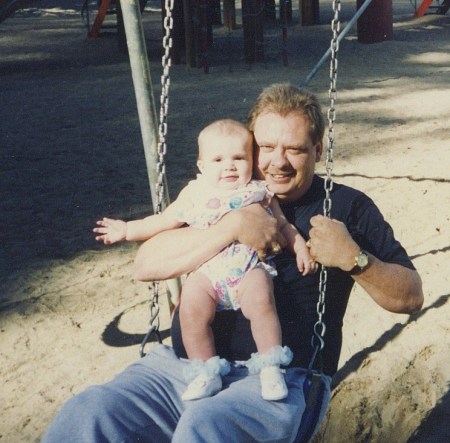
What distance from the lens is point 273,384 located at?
2086mm

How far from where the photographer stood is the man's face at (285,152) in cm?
239

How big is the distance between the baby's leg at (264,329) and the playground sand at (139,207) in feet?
3.95

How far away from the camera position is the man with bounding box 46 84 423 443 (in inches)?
80.0

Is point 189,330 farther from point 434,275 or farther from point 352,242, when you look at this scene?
point 434,275

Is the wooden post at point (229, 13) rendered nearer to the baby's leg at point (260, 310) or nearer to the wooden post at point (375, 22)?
the wooden post at point (375, 22)

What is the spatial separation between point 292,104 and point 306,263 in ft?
1.69

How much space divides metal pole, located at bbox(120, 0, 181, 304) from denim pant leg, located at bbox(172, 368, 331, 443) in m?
0.95

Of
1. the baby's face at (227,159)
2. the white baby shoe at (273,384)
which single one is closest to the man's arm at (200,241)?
the baby's face at (227,159)

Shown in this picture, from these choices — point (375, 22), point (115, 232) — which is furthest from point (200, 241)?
point (375, 22)

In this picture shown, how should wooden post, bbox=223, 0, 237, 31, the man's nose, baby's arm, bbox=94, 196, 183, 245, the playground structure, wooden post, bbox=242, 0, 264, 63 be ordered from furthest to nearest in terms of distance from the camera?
wooden post, bbox=223, 0, 237, 31 < wooden post, bbox=242, 0, 264, 63 < the playground structure < baby's arm, bbox=94, 196, 183, 245 < the man's nose

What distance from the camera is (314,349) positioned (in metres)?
2.35

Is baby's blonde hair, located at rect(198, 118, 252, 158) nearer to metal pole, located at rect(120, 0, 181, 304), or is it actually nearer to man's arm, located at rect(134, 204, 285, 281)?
man's arm, located at rect(134, 204, 285, 281)

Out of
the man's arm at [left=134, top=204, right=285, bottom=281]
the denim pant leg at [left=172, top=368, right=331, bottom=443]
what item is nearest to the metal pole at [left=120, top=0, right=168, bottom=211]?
the man's arm at [left=134, top=204, right=285, bottom=281]

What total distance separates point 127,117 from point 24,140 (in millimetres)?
1298
